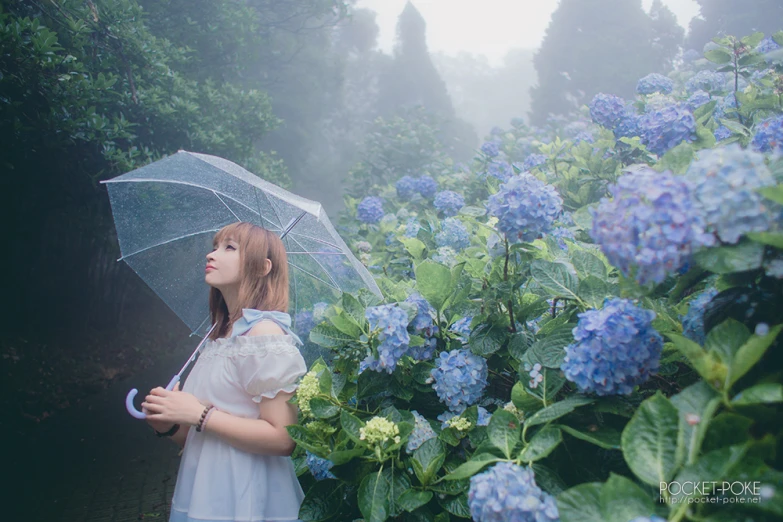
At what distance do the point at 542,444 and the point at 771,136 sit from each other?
902 mm

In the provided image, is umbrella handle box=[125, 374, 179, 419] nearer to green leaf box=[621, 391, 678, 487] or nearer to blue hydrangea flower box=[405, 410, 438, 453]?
blue hydrangea flower box=[405, 410, 438, 453]

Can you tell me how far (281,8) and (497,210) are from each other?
10.8 meters

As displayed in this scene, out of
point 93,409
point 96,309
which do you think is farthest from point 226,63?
point 93,409

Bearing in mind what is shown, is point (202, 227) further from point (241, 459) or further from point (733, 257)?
point (733, 257)

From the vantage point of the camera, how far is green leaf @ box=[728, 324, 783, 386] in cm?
70

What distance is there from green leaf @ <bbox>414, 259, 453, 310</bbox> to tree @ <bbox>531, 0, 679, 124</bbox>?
1312cm

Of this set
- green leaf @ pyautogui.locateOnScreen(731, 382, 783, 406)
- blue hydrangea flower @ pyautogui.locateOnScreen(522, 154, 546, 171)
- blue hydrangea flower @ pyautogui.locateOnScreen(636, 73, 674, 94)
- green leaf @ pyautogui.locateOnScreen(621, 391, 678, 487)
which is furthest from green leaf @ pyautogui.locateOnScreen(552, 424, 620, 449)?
blue hydrangea flower @ pyautogui.locateOnScreen(636, 73, 674, 94)

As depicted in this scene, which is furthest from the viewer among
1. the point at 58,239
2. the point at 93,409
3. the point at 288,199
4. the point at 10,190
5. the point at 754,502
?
the point at 58,239

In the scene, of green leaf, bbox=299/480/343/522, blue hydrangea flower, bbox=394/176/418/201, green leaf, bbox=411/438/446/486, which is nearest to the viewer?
green leaf, bbox=411/438/446/486

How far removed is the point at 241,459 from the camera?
1.44 meters

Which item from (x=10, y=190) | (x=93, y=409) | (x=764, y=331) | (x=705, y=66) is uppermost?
(x=705, y=66)

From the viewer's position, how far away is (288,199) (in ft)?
5.49

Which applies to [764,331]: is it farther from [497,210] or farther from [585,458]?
[497,210]

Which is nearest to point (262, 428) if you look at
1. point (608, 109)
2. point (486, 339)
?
point (486, 339)
